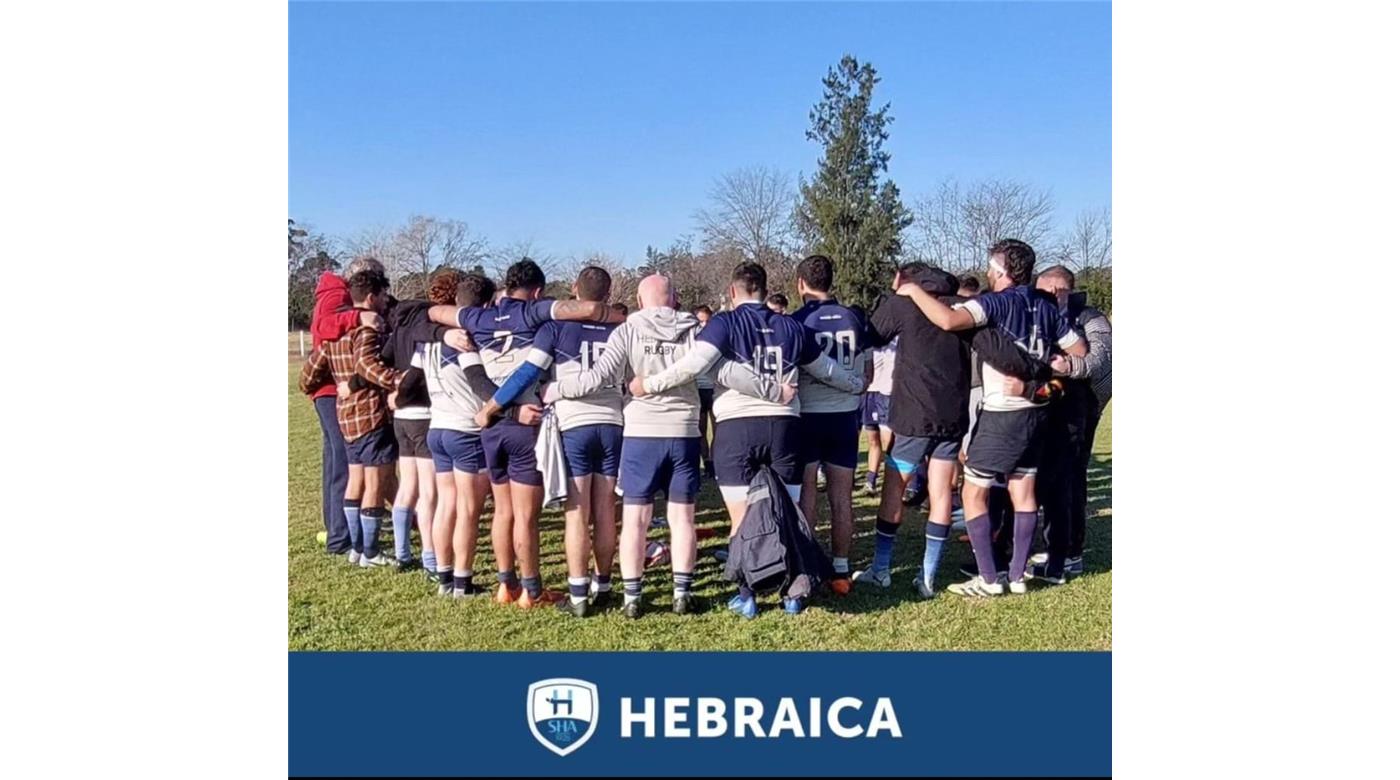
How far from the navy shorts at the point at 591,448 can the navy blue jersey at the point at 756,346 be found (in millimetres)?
629

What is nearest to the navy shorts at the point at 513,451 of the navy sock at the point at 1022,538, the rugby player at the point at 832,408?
the rugby player at the point at 832,408

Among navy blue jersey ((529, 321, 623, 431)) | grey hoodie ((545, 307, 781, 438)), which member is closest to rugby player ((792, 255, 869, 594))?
grey hoodie ((545, 307, 781, 438))

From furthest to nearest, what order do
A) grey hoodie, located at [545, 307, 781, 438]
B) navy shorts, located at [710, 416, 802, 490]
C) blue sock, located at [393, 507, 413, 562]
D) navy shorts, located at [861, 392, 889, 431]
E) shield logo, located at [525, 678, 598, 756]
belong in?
navy shorts, located at [861, 392, 889, 431] → blue sock, located at [393, 507, 413, 562] → navy shorts, located at [710, 416, 802, 490] → grey hoodie, located at [545, 307, 781, 438] → shield logo, located at [525, 678, 598, 756]

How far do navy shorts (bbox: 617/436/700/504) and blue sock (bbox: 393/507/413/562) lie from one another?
78.5 inches

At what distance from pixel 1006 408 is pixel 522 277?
2978mm

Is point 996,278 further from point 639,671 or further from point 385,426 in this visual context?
point 385,426

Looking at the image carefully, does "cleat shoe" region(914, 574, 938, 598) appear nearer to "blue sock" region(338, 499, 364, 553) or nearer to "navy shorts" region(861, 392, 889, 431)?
"navy shorts" region(861, 392, 889, 431)

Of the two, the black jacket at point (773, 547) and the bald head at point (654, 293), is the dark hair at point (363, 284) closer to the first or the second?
the bald head at point (654, 293)

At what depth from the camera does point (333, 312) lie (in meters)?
6.50

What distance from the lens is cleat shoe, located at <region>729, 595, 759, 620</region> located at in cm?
552

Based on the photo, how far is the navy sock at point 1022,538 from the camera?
19.7 feet

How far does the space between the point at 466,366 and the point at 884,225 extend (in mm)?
5201

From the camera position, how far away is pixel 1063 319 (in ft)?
18.9

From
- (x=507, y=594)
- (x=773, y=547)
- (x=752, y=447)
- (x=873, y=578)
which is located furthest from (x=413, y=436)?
(x=873, y=578)
